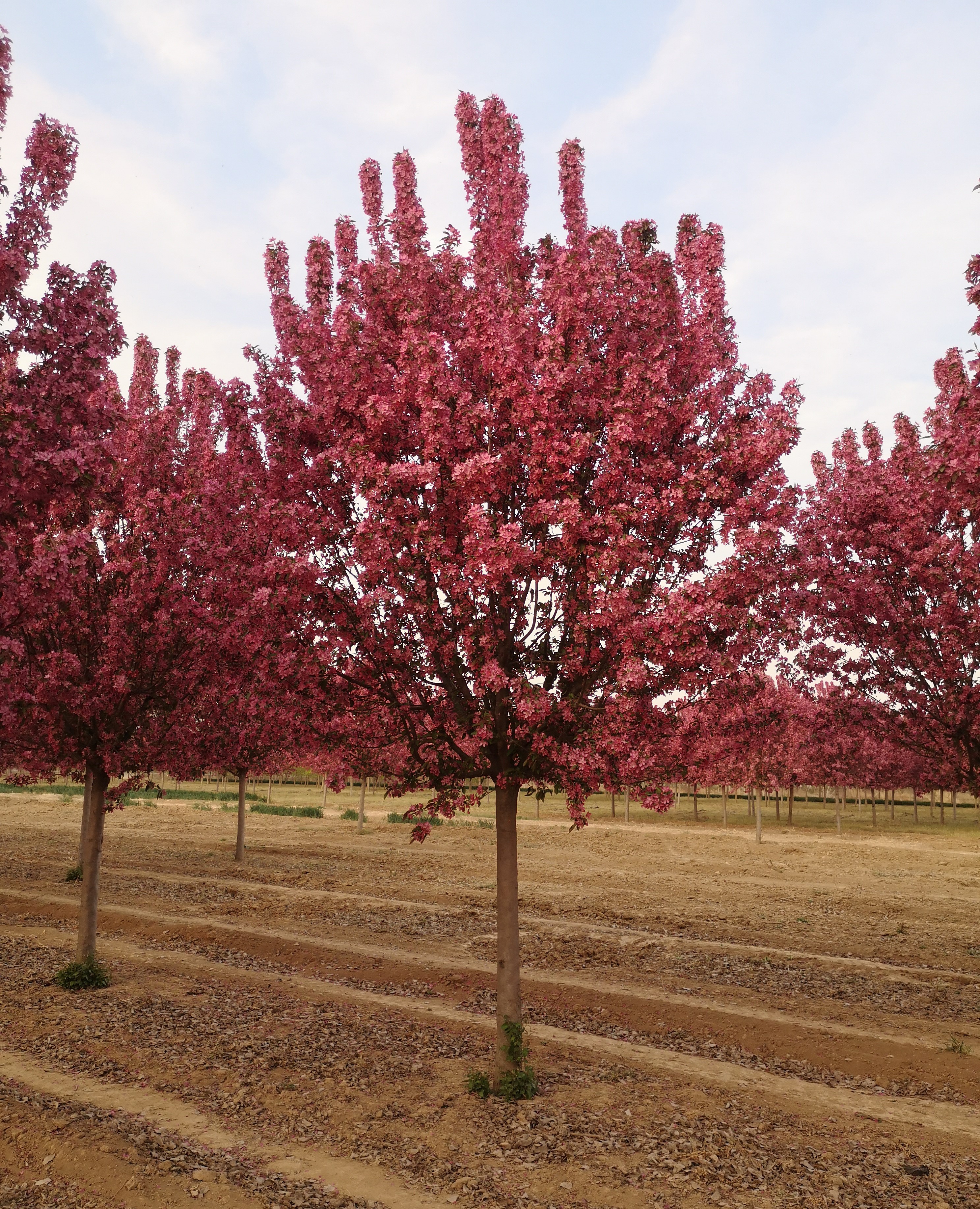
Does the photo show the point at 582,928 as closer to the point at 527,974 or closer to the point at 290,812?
the point at 527,974

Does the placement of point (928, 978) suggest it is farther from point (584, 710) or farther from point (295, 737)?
point (295, 737)

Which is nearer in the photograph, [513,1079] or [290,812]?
[513,1079]

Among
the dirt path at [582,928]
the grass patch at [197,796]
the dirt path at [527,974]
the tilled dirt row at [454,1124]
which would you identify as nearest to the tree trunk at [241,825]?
the dirt path at [582,928]

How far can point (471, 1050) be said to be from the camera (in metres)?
9.95

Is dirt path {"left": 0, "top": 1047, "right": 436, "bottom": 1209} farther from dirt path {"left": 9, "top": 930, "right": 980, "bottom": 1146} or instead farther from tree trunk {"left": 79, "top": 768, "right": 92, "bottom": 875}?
tree trunk {"left": 79, "top": 768, "right": 92, "bottom": 875}

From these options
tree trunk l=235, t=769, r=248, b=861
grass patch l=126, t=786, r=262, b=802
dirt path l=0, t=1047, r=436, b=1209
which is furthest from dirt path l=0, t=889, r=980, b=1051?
grass patch l=126, t=786, r=262, b=802

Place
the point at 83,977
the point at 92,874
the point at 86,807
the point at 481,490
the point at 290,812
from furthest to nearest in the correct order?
the point at 290,812, the point at 86,807, the point at 92,874, the point at 83,977, the point at 481,490

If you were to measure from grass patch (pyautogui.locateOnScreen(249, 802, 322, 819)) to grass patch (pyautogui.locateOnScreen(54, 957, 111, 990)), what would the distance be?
3663 centimetres

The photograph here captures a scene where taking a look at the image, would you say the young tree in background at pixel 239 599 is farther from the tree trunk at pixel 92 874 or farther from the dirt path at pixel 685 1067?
the dirt path at pixel 685 1067

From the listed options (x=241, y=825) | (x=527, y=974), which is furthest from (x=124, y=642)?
(x=241, y=825)

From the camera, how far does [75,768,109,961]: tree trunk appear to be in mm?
12227

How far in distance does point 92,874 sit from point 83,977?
1409 millimetres

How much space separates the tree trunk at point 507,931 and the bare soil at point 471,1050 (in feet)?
2.40

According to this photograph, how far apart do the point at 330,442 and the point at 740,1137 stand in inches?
311
